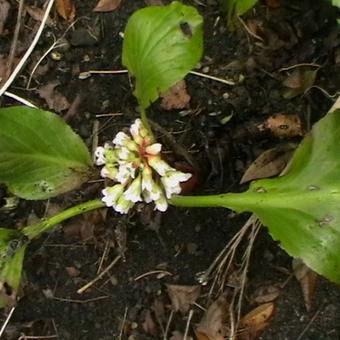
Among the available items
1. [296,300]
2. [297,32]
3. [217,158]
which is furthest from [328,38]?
[296,300]

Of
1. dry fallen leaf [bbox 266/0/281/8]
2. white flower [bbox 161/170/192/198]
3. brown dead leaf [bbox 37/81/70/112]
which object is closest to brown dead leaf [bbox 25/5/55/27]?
brown dead leaf [bbox 37/81/70/112]

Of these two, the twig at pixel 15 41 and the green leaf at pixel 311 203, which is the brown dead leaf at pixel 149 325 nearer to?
the green leaf at pixel 311 203

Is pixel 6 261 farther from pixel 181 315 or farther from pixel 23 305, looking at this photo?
pixel 181 315

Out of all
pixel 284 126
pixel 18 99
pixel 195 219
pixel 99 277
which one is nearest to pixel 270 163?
pixel 284 126

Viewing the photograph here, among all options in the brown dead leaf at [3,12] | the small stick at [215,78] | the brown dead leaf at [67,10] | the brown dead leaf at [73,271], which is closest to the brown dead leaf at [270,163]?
the small stick at [215,78]

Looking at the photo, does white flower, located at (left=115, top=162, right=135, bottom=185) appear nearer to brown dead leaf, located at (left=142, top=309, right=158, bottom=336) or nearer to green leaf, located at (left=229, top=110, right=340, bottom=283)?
green leaf, located at (left=229, top=110, right=340, bottom=283)

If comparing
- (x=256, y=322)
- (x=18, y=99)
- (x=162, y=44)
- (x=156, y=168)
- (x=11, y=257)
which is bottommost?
(x=256, y=322)

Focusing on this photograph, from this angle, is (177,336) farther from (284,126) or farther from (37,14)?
(37,14)
